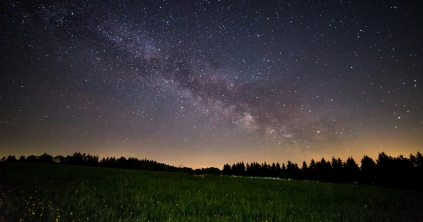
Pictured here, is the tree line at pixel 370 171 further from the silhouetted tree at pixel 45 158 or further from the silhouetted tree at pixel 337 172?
the silhouetted tree at pixel 45 158

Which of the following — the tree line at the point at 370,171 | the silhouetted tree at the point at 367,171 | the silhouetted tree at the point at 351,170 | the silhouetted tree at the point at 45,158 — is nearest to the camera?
the tree line at the point at 370,171

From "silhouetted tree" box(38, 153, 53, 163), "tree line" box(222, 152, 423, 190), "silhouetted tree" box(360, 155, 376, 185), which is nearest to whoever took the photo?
"tree line" box(222, 152, 423, 190)

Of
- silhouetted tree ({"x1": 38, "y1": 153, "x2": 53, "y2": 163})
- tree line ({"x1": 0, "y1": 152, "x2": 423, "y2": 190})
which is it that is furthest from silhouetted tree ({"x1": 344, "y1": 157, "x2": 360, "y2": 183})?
silhouetted tree ({"x1": 38, "y1": 153, "x2": 53, "y2": 163})

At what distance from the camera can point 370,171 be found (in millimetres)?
64625

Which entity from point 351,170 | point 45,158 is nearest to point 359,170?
point 351,170

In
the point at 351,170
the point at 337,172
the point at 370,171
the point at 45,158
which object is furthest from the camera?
the point at 45,158

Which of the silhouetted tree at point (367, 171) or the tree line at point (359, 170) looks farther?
the silhouetted tree at point (367, 171)

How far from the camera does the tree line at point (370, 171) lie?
168 ft

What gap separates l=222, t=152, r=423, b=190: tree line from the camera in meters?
51.2

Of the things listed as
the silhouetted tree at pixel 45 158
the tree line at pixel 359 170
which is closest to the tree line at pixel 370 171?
the tree line at pixel 359 170

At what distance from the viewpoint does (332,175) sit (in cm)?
7556

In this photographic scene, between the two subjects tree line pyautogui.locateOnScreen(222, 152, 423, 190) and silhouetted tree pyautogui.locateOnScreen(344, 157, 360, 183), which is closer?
tree line pyautogui.locateOnScreen(222, 152, 423, 190)

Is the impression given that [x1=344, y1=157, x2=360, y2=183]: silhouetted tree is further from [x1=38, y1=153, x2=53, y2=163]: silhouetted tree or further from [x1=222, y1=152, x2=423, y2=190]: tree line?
[x1=38, y1=153, x2=53, y2=163]: silhouetted tree

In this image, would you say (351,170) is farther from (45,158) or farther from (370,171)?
(45,158)
